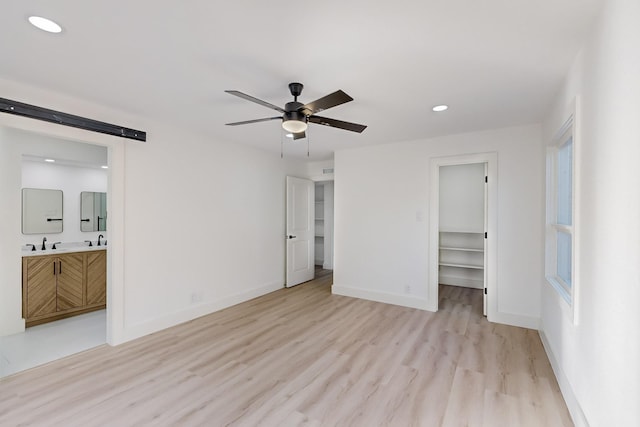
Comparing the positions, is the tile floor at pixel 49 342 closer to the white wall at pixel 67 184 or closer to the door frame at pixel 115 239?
the door frame at pixel 115 239

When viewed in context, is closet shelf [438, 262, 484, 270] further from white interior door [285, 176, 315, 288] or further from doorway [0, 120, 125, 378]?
doorway [0, 120, 125, 378]

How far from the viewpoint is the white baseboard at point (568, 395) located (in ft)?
6.05

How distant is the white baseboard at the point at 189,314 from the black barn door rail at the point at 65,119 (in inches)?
80.6

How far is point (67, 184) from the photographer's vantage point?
4453mm

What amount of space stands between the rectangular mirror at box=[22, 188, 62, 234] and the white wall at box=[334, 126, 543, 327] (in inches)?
164

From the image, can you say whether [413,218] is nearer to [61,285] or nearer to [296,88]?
[296,88]

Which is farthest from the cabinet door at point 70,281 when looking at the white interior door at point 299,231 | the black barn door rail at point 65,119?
the white interior door at point 299,231

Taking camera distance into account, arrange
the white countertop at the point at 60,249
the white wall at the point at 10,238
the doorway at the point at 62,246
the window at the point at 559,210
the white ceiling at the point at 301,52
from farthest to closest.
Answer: the white countertop at the point at 60,249
the white wall at the point at 10,238
the doorway at the point at 62,246
the window at the point at 559,210
the white ceiling at the point at 301,52

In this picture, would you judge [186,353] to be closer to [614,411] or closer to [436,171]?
[614,411]

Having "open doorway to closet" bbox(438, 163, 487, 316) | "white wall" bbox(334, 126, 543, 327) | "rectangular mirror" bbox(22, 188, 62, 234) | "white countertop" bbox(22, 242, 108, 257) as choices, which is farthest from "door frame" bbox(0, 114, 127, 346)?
"open doorway to closet" bbox(438, 163, 487, 316)

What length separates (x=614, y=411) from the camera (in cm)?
138

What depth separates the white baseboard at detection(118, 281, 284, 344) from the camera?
325 centimetres

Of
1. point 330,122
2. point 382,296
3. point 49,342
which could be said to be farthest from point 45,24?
point 382,296

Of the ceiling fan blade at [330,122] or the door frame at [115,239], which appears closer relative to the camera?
the ceiling fan blade at [330,122]
